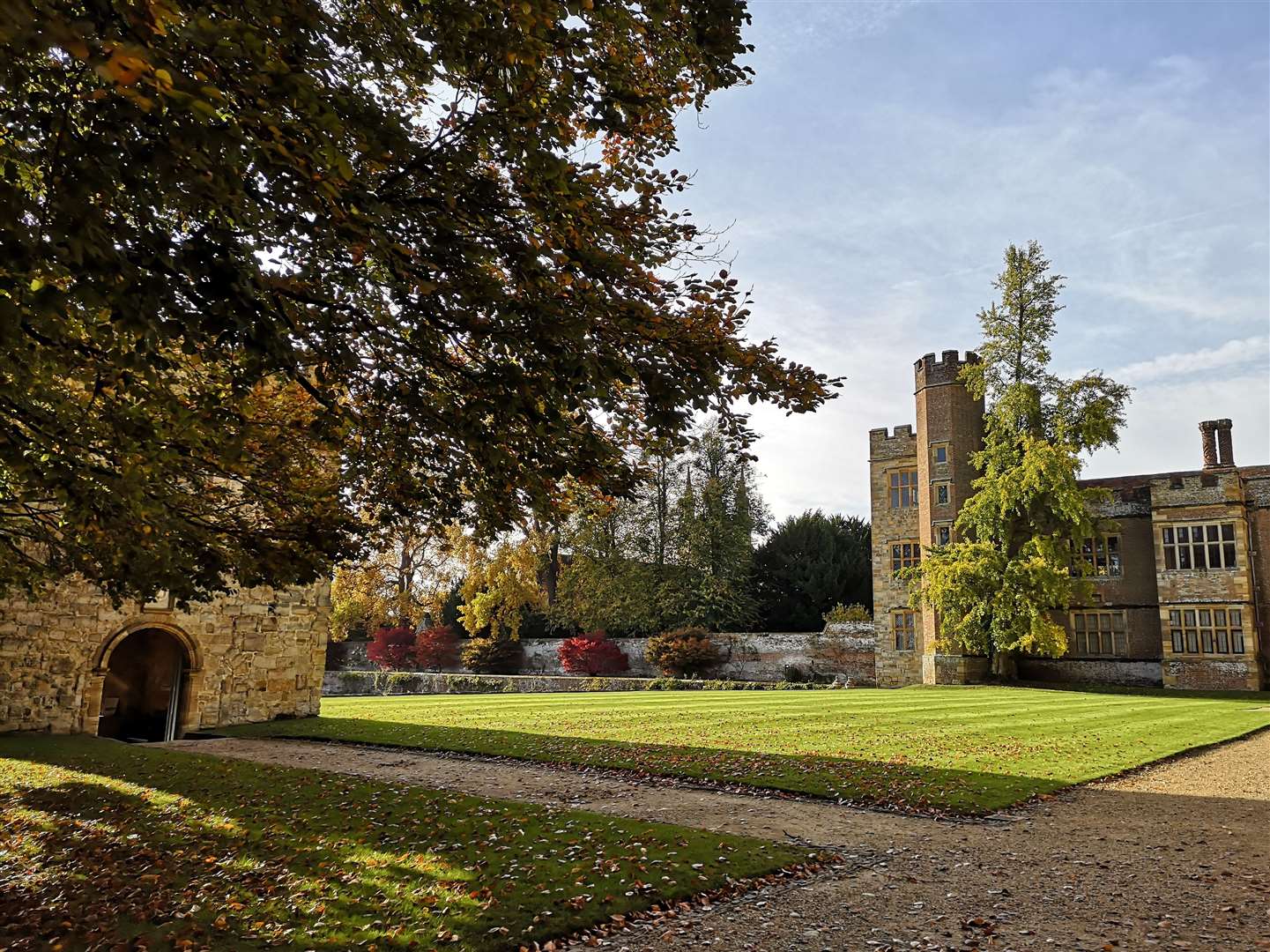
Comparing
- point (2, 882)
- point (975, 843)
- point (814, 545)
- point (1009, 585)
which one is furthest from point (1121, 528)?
point (2, 882)

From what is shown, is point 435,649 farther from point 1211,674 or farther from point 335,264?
point 335,264

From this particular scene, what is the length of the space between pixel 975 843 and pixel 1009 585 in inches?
866

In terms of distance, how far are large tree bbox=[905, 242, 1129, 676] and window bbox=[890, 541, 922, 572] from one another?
224 cm

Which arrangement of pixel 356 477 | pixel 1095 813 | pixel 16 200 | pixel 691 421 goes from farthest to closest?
pixel 1095 813, pixel 356 477, pixel 691 421, pixel 16 200

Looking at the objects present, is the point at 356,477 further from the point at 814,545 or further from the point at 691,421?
the point at 814,545

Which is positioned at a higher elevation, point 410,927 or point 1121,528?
point 1121,528

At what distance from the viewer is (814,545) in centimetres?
4278

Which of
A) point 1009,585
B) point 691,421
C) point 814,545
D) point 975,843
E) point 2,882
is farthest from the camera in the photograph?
point 814,545

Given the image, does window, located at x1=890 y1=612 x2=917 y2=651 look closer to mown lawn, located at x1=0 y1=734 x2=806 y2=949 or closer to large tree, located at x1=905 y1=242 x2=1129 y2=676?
large tree, located at x1=905 y1=242 x2=1129 y2=676

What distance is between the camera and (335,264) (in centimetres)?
495

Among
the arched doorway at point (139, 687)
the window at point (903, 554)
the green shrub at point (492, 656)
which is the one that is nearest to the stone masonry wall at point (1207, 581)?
the window at point (903, 554)

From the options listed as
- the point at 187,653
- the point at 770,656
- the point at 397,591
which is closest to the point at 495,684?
the point at 397,591

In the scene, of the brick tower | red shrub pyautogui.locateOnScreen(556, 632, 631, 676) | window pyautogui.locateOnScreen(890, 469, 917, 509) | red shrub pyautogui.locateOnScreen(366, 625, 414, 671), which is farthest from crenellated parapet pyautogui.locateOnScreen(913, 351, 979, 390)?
red shrub pyautogui.locateOnScreen(366, 625, 414, 671)

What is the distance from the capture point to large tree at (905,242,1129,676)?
2705 centimetres
